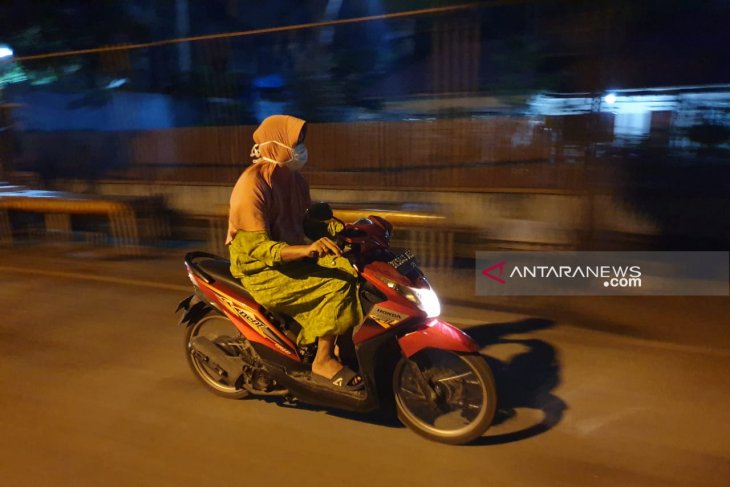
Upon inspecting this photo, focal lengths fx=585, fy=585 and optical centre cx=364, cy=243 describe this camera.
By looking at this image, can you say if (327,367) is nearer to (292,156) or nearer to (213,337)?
(213,337)

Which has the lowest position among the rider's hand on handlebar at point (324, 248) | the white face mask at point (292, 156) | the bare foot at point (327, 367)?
the bare foot at point (327, 367)

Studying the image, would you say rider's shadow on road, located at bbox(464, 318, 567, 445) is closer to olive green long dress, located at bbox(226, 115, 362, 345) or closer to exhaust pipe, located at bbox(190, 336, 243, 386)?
olive green long dress, located at bbox(226, 115, 362, 345)

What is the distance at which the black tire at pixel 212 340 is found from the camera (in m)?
3.78

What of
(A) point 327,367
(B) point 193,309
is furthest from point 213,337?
(A) point 327,367

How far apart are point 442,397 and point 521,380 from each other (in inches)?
38.2

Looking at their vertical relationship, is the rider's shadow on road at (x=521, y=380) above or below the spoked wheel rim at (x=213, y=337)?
below

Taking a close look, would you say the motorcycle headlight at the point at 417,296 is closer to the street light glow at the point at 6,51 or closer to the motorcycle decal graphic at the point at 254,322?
the motorcycle decal graphic at the point at 254,322

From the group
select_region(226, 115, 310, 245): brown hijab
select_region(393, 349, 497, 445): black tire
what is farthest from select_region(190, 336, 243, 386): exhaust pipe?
select_region(393, 349, 497, 445): black tire

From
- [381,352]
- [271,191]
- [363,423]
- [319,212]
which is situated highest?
[271,191]

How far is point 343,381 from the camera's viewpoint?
3.26 m

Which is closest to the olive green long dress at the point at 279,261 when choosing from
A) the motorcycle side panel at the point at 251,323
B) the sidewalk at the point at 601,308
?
the motorcycle side panel at the point at 251,323

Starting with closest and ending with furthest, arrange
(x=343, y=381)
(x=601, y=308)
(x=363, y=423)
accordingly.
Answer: (x=343, y=381)
(x=363, y=423)
(x=601, y=308)

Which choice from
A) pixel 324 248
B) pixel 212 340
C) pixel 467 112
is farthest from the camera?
pixel 467 112

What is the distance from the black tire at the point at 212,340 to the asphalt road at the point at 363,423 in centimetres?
7
